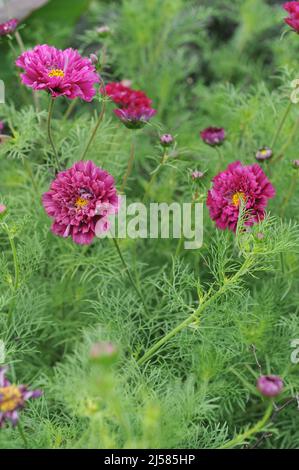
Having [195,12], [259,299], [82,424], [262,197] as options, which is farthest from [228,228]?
[195,12]

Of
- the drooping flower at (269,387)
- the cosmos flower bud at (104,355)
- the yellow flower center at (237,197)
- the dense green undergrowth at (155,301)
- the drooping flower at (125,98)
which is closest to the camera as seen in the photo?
the cosmos flower bud at (104,355)

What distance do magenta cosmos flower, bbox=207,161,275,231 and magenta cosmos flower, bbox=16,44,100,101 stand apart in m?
0.27

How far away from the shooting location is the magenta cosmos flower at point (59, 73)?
1.02 meters

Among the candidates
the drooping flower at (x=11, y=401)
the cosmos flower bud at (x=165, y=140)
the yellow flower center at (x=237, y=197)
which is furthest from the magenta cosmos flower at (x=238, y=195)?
the drooping flower at (x=11, y=401)

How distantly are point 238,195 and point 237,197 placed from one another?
2 cm

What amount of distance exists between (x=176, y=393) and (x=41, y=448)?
0.22 m

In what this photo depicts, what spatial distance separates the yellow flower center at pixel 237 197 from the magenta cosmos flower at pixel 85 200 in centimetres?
20

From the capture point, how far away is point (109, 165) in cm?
139

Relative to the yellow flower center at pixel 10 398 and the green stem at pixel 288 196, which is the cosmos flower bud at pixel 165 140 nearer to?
the green stem at pixel 288 196

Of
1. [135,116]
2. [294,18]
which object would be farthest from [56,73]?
[294,18]

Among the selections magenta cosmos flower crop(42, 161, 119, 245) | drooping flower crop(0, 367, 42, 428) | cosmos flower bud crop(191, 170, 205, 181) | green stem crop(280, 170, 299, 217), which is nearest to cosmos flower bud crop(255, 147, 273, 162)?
green stem crop(280, 170, 299, 217)

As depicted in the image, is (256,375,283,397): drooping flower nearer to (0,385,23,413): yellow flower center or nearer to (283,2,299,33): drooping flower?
(0,385,23,413): yellow flower center

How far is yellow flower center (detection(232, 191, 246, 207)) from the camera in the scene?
1.07 meters

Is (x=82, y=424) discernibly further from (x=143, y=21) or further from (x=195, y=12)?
(x=195, y=12)
